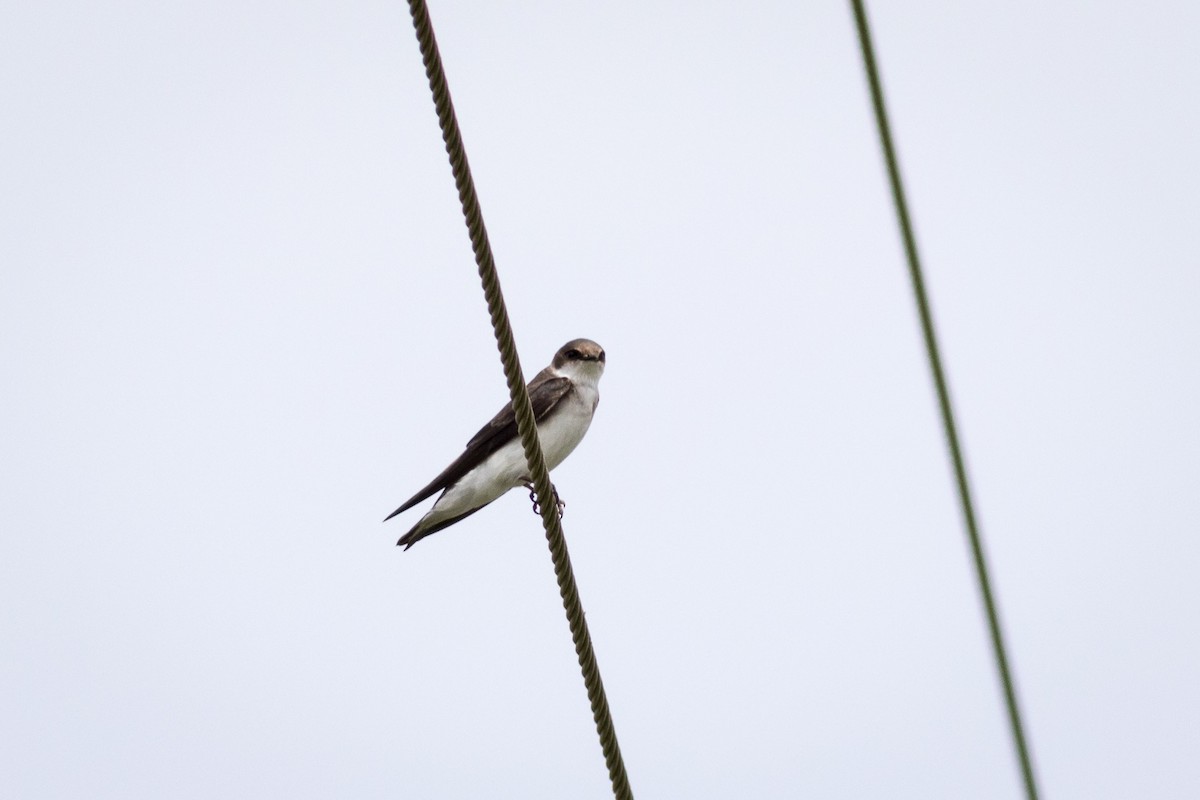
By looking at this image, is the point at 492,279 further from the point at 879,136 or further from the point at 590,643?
the point at 879,136

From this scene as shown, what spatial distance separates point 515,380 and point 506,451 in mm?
3311

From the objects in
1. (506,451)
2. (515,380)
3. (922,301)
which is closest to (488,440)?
(506,451)

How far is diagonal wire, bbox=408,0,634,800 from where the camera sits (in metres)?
2.74

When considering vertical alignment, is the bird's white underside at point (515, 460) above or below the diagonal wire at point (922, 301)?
below

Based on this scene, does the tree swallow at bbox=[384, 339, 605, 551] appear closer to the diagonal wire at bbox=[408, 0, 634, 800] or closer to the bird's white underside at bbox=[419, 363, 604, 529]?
the bird's white underside at bbox=[419, 363, 604, 529]

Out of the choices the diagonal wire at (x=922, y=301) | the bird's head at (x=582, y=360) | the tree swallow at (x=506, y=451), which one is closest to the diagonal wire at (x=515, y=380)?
the diagonal wire at (x=922, y=301)

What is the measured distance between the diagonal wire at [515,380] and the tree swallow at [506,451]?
2688mm

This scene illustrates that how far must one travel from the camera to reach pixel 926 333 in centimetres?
82

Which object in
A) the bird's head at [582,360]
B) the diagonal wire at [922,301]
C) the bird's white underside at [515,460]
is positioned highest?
the diagonal wire at [922,301]

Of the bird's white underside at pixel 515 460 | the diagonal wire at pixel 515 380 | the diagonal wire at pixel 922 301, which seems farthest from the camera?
the bird's white underside at pixel 515 460

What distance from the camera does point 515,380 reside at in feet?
11.7

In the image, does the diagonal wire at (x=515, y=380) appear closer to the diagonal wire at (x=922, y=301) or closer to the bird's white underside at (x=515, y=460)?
the diagonal wire at (x=922, y=301)

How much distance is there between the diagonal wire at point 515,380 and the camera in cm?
274

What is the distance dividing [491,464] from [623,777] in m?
3.62
